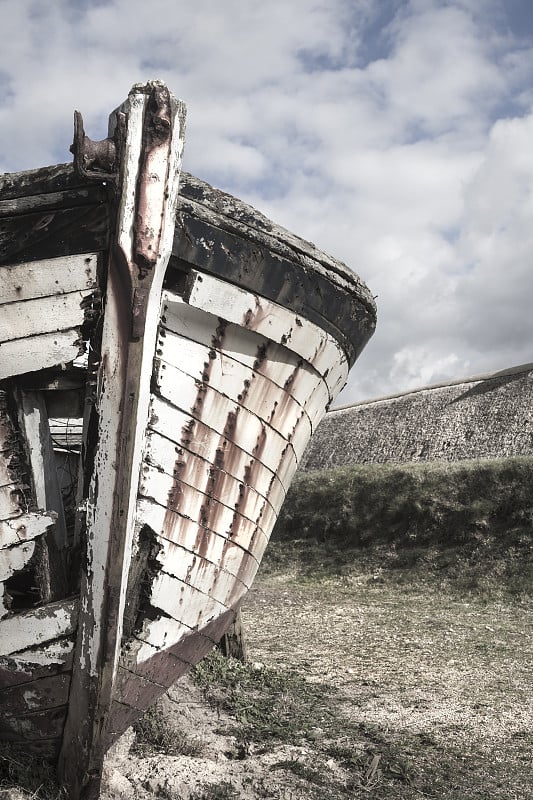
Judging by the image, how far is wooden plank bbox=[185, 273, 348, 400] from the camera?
3252mm

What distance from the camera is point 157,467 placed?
3.31m

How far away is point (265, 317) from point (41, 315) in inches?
42.1

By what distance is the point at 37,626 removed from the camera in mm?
3289

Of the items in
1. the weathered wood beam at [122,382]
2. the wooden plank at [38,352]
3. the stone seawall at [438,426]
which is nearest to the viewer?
the weathered wood beam at [122,382]

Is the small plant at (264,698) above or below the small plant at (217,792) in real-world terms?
above

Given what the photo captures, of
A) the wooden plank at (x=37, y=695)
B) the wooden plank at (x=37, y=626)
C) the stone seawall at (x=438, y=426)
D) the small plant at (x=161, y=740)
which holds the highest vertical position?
the stone seawall at (x=438, y=426)

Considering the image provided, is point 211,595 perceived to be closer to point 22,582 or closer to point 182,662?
point 182,662

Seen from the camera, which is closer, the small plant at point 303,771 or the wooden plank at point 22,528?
the wooden plank at point 22,528

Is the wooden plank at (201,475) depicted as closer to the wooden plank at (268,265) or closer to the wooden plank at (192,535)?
the wooden plank at (192,535)

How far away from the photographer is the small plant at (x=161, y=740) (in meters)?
4.30

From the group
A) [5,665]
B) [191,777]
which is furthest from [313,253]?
[191,777]

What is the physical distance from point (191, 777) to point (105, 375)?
2.40 metres

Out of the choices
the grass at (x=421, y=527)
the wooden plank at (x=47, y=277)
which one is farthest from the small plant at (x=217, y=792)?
the grass at (x=421, y=527)

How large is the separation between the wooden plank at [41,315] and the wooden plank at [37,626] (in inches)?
49.8
